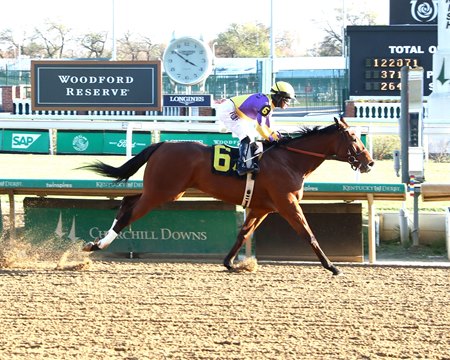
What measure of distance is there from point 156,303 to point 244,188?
196 centimetres

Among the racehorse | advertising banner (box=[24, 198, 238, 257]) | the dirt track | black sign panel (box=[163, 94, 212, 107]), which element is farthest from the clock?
the dirt track

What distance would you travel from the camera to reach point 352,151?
881 centimetres

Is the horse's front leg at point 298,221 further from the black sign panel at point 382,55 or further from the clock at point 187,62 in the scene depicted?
the clock at point 187,62

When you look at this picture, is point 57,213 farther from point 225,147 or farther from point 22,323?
point 22,323

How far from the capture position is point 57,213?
32.3 ft

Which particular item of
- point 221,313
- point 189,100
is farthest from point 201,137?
point 221,313

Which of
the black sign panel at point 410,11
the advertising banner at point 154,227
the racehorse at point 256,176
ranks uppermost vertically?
the black sign panel at point 410,11

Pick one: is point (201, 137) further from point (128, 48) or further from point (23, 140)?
point (128, 48)

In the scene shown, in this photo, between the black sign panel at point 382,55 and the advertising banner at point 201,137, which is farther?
the black sign panel at point 382,55

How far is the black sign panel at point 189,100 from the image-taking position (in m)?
19.8

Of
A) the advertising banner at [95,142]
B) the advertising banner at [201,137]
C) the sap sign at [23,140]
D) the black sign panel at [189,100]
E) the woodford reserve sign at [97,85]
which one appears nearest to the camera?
the woodford reserve sign at [97,85]

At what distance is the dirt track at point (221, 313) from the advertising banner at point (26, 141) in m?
11.3

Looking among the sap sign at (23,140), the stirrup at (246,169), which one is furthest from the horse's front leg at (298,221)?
the sap sign at (23,140)

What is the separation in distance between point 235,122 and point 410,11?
426 inches
